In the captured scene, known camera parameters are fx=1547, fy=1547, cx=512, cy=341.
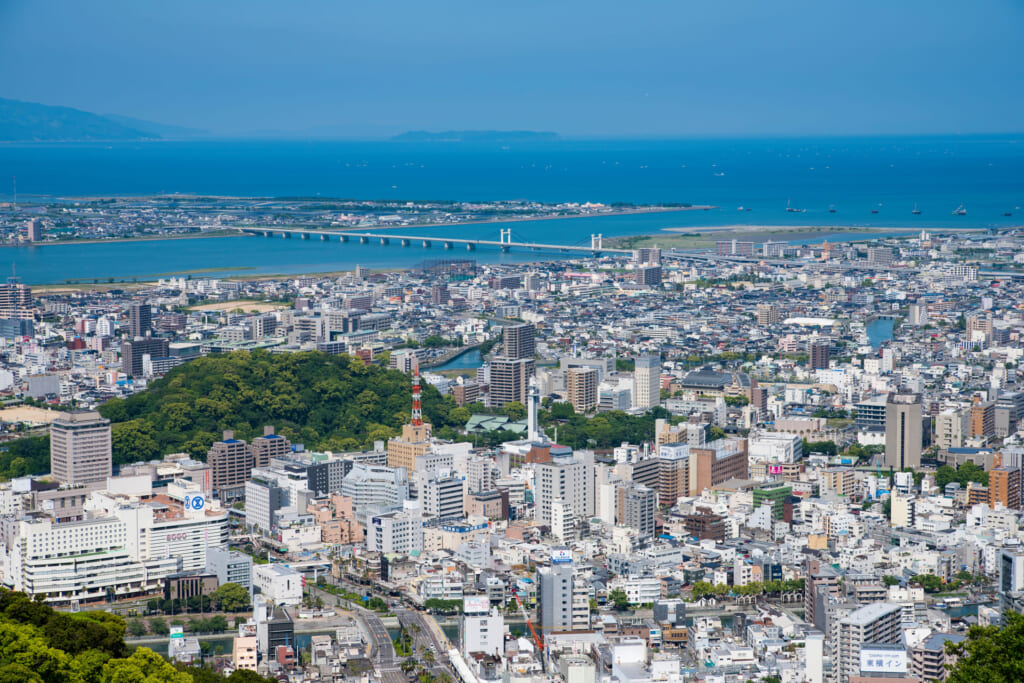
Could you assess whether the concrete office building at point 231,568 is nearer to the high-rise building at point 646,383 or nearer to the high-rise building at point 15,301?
the high-rise building at point 646,383

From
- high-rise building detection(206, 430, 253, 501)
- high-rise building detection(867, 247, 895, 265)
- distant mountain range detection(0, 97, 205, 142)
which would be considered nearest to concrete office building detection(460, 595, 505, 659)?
high-rise building detection(206, 430, 253, 501)

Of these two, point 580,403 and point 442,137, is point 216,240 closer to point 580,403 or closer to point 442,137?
point 580,403

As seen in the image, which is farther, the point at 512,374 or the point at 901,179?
the point at 901,179

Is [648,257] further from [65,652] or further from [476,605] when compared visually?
[65,652]

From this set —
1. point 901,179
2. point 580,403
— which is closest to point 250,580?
point 580,403

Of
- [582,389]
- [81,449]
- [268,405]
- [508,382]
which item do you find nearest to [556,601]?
[81,449]
